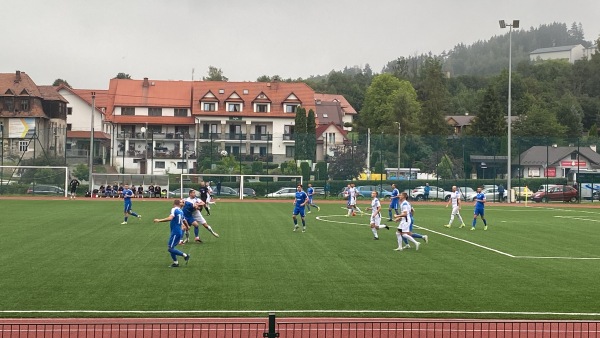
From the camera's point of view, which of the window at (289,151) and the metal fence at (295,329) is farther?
the window at (289,151)

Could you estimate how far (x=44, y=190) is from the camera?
7119 cm

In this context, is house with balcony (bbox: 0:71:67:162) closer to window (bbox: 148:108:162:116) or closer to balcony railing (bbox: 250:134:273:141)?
window (bbox: 148:108:162:116)

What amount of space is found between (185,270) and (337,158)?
55662 millimetres

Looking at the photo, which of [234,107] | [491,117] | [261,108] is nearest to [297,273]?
[234,107]

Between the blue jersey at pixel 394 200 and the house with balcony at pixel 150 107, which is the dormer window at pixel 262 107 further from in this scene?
the blue jersey at pixel 394 200

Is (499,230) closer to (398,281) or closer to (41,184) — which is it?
(398,281)

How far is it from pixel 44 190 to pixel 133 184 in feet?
24.1

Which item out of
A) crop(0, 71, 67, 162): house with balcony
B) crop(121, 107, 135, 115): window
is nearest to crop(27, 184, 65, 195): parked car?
crop(0, 71, 67, 162): house with balcony

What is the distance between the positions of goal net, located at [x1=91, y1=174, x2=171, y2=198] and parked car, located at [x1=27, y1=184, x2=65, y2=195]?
3.10m

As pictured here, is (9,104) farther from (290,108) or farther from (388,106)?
(388,106)

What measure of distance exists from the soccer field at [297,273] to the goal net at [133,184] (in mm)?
31444

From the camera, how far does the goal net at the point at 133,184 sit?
69312 millimetres

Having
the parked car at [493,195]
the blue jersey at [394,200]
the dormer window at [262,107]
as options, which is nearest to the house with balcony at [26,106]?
the dormer window at [262,107]

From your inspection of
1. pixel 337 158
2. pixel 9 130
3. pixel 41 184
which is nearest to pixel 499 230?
pixel 337 158
